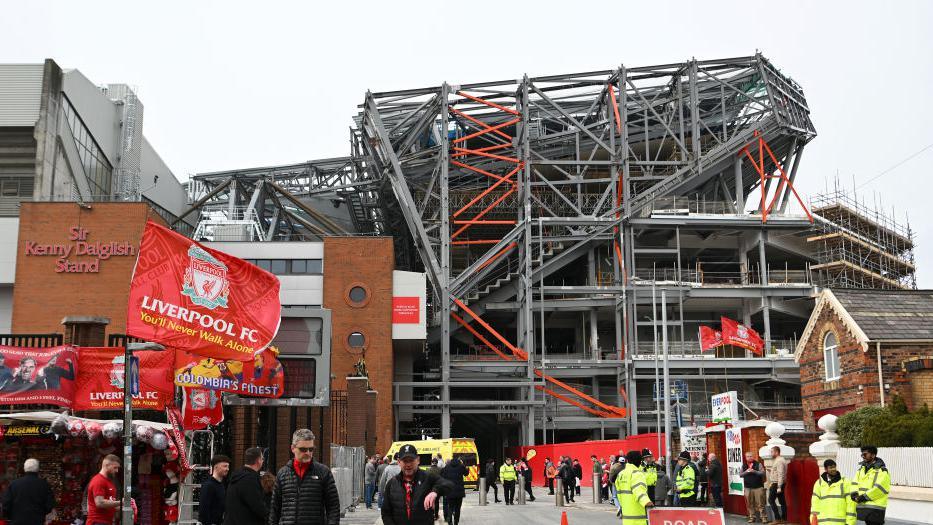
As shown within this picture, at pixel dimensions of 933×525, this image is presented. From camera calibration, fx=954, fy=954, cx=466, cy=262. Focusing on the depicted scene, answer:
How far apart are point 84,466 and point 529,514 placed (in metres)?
13.9

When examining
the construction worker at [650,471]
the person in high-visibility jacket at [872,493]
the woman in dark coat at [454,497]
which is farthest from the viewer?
the woman in dark coat at [454,497]

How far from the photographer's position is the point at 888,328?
26781 mm

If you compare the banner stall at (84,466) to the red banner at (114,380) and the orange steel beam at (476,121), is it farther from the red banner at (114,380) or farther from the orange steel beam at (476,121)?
the orange steel beam at (476,121)

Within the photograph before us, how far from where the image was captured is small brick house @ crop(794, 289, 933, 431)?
25953 mm

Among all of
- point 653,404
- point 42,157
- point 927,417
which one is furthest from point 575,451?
point 42,157

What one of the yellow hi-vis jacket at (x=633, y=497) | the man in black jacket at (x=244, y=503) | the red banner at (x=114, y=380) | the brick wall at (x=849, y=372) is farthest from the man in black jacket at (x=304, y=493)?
the brick wall at (x=849, y=372)

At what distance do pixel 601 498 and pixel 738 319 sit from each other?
107 ft

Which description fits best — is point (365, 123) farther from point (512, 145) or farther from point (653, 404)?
point (653, 404)

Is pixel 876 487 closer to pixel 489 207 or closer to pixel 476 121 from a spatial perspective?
pixel 489 207

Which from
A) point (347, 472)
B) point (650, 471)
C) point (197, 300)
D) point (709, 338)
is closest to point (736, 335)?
point (709, 338)

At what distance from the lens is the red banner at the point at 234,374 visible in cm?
1664

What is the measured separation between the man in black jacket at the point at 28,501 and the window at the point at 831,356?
23182 millimetres

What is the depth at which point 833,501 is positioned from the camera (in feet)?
40.8

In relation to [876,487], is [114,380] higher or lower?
higher
